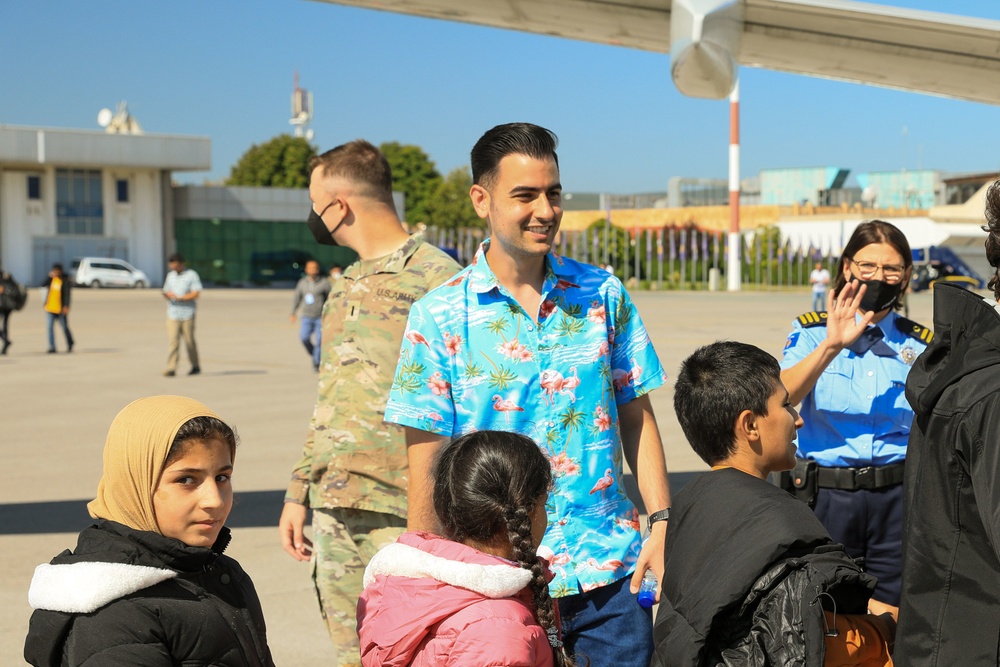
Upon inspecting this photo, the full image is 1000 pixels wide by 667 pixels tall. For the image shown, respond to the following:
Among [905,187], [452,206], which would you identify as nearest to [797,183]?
[905,187]

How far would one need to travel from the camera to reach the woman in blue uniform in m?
3.90

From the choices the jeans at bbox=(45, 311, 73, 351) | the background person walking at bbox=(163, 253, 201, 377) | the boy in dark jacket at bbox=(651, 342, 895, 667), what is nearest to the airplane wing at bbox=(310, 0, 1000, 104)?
the boy in dark jacket at bbox=(651, 342, 895, 667)

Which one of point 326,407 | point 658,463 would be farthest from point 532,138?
point 326,407

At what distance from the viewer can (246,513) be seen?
7.86m

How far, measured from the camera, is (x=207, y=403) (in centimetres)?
1355

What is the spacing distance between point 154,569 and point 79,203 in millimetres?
65918

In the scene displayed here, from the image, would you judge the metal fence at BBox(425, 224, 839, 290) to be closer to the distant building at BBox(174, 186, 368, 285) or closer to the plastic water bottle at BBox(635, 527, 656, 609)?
the distant building at BBox(174, 186, 368, 285)

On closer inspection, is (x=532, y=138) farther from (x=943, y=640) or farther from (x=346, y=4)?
→ (x=346, y=4)

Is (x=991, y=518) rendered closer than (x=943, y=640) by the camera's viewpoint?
Yes

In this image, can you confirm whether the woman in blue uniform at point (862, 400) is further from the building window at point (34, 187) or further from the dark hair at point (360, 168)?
the building window at point (34, 187)

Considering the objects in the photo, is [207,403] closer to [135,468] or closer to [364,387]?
[364,387]

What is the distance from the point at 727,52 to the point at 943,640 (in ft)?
8.92

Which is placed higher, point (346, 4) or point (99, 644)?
point (346, 4)

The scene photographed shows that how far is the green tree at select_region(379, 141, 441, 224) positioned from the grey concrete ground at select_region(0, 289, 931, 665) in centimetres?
5614
